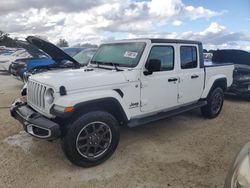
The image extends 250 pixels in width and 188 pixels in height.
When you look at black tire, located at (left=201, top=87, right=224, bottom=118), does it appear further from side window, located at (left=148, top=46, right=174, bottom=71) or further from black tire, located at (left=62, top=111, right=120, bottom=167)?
black tire, located at (left=62, top=111, right=120, bottom=167)

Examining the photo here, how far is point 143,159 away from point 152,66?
1539 mm

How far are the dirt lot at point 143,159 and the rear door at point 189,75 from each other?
74 cm

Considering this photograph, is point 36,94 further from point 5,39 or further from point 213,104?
point 5,39

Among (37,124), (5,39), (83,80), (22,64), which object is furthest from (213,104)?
(5,39)

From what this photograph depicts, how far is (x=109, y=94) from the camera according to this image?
3.71m

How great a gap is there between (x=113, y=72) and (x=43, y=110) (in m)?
1.24

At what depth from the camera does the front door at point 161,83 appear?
431 cm

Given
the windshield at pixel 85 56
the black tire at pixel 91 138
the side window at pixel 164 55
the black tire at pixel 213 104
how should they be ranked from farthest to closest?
1. the windshield at pixel 85 56
2. the black tire at pixel 213 104
3. the side window at pixel 164 55
4. the black tire at pixel 91 138

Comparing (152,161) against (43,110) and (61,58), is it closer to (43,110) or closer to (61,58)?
(43,110)

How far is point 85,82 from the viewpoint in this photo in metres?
3.59

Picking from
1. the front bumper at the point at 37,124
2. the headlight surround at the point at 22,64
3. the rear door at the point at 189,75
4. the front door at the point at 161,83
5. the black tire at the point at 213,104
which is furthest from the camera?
the headlight surround at the point at 22,64

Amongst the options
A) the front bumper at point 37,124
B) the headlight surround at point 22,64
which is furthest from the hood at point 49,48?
the headlight surround at point 22,64

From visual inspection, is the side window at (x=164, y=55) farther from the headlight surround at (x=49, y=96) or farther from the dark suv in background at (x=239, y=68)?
the dark suv in background at (x=239, y=68)

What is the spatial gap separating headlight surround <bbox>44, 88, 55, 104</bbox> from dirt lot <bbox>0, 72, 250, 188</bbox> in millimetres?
1020
